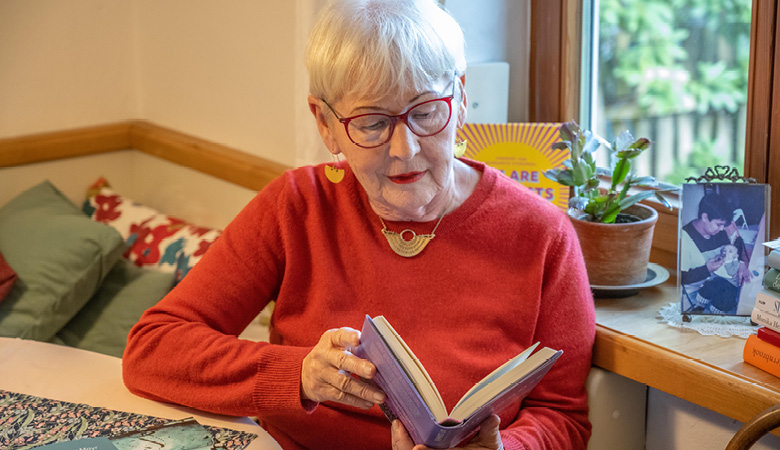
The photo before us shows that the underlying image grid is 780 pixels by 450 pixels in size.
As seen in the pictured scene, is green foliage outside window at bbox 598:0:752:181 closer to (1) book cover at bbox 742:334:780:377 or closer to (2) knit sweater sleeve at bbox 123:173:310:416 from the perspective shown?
(1) book cover at bbox 742:334:780:377

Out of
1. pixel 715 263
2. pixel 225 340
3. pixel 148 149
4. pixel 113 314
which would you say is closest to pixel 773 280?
pixel 715 263

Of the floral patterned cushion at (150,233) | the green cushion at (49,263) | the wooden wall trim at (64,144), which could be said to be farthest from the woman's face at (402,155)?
the wooden wall trim at (64,144)

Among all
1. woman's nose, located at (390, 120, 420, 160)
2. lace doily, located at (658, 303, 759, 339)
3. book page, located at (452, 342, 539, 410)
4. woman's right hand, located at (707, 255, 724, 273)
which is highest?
woman's nose, located at (390, 120, 420, 160)

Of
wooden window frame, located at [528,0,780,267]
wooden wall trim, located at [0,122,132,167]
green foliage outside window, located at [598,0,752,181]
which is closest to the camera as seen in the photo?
wooden window frame, located at [528,0,780,267]

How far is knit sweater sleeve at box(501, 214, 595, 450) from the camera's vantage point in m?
1.29

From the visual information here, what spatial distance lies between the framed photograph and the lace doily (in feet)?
0.06

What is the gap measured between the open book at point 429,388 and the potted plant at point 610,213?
1.65 feet

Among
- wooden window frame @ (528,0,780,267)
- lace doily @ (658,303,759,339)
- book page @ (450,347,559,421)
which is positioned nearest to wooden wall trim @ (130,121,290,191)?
wooden window frame @ (528,0,780,267)

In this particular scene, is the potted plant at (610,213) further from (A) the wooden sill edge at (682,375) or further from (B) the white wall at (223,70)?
(B) the white wall at (223,70)

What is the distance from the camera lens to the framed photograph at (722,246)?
1.34 meters

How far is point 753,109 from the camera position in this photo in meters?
1.46

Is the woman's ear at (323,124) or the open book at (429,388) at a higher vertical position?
the woman's ear at (323,124)

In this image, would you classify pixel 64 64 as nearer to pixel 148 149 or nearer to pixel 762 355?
pixel 148 149

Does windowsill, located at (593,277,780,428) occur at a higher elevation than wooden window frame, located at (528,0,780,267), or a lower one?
lower
